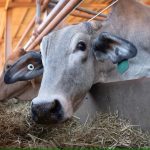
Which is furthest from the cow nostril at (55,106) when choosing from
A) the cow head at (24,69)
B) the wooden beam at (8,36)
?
the wooden beam at (8,36)

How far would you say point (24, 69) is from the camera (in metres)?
3.78

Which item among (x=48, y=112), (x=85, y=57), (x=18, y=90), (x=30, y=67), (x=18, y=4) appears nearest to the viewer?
(x=48, y=112)

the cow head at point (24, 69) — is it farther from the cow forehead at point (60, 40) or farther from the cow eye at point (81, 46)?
the cow eye at point (81, 46)

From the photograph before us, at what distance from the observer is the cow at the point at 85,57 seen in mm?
2625

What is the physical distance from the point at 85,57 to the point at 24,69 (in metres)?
0.85

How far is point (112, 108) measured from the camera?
120 inches

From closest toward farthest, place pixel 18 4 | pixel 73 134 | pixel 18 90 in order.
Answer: pixel 73 134 → pixel 18 90 → pixel 18 4

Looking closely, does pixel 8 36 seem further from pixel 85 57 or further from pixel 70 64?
pixel 70 64

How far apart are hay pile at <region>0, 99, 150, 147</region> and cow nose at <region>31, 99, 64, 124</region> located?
0.42 ft

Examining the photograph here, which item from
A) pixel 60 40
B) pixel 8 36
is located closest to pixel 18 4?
pixel 8 36

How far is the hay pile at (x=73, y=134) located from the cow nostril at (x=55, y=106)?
0.20 meters

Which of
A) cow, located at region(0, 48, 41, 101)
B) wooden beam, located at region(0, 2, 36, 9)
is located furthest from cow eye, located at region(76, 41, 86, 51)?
wooden beam, located at region(0, 2, 36, 9)

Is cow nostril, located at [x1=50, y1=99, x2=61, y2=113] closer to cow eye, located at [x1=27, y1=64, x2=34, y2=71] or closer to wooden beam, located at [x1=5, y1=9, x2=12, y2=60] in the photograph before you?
cow eye, located at [x1=27, y1=64, x2=34, y2=71]

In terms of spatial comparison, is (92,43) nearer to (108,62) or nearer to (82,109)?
(108,62)
